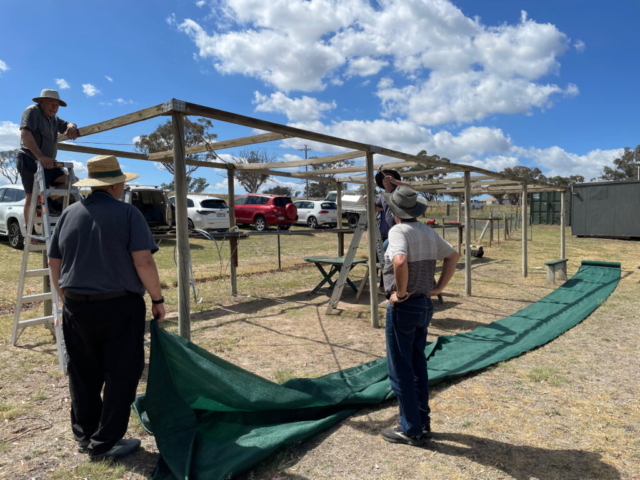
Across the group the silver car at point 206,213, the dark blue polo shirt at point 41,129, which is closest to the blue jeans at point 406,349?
the dark blue polo shirt at point 41,129

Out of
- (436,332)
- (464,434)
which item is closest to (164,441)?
(464,434)

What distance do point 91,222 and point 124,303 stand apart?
467 mm

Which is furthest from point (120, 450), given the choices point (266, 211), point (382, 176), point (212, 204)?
point (266, 211)

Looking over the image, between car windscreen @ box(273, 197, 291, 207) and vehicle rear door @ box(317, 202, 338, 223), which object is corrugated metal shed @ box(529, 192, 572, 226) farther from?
car windscreen @ box(273, 197, 291, 207)

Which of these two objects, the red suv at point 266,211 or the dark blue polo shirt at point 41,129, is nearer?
the dark blue polo shirt at point 41,129

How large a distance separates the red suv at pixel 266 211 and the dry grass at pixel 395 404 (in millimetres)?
10304

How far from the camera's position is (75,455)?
270 cm

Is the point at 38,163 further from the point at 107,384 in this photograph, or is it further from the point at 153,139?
the point at 153,139

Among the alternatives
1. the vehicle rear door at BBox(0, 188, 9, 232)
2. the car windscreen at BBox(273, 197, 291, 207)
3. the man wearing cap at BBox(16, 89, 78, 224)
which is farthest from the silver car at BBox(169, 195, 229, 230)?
the man wearing cap at BBox(16, 89, 78, 224)

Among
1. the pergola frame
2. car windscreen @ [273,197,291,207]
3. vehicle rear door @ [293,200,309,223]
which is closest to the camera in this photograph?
the pergola frame

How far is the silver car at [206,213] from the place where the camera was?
14.8 meters

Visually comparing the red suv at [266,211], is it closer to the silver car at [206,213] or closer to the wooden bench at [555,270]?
the silver car at [206,213]

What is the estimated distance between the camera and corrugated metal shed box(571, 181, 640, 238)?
66.9ft

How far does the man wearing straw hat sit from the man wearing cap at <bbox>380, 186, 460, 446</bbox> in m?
1.40
